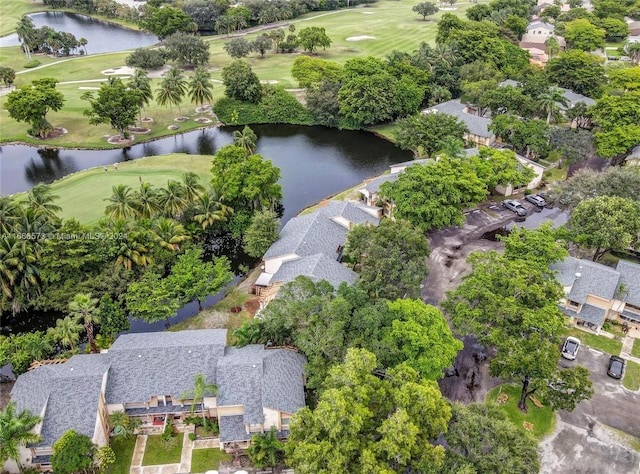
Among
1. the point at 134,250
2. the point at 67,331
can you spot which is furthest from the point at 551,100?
the point at 67,331

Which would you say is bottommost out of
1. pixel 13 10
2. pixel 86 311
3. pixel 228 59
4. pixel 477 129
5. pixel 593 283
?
pixel 593 283

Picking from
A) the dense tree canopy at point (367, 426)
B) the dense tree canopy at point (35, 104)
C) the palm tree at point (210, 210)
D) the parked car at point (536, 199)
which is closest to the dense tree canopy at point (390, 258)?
the dense tree canopy at point (367, 426)

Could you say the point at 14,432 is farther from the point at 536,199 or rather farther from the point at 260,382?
the point at 536,199

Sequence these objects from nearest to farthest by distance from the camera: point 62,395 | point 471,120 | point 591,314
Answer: point 62,395 < point 591,314 < point 471,120

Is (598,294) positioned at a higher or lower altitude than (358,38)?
lower

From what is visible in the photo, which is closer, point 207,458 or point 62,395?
point 62,395

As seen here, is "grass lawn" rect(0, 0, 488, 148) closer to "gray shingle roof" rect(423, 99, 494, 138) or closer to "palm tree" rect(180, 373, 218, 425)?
"gray shingle roof" rect(423, 99, 494, 138)

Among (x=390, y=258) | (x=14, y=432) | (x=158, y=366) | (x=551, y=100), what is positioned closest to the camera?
(x=14, y=432)

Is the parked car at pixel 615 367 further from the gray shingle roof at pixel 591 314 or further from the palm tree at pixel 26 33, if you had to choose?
the palm tree at pixel 26 33
